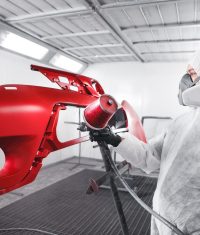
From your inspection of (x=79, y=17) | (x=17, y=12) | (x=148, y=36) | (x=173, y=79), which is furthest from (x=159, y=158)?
(x=173, y=79)

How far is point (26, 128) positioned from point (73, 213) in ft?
8.12

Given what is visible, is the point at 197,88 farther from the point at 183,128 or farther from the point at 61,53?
the point at 61,53

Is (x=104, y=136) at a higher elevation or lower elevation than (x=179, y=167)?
higher

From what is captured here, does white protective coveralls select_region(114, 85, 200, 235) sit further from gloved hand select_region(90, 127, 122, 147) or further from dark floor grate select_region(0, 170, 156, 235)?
dark floor grate select_region(0, 170, 156, 235)

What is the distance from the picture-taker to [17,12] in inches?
110

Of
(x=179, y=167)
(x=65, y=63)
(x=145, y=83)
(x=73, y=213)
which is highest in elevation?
(x=65, y=63)

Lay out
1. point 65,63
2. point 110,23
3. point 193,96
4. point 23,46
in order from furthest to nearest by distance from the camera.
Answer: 1. point 65,63
2. point 23,46
3. point 110,23
4. point 193,96

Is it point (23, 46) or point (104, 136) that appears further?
point (23, 46)

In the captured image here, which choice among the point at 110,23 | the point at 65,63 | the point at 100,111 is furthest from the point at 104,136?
the point at 65,63

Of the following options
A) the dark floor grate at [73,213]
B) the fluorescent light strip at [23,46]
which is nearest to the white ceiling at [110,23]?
the fluorescent light strip at [23,46]

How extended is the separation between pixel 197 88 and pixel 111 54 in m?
4.02

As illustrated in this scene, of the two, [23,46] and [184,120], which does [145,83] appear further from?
[184,120]

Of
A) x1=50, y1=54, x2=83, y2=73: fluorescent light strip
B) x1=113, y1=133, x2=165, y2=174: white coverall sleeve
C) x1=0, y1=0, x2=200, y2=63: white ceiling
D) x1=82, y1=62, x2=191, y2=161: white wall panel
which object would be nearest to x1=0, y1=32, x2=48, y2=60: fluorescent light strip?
x1=0, y1=0, x2=200, y2=63: white ceiling

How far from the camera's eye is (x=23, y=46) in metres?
3.99
